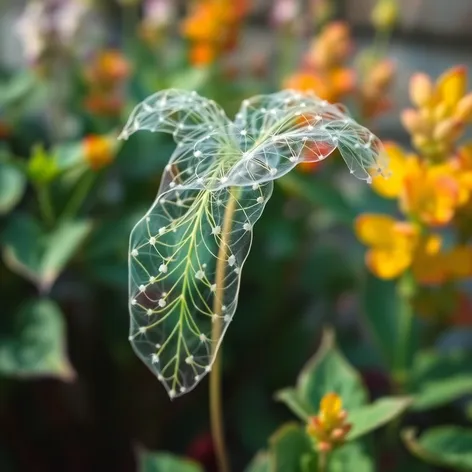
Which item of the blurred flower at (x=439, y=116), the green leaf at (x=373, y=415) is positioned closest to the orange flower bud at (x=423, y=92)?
the blurred flower at (x=439, y=116)

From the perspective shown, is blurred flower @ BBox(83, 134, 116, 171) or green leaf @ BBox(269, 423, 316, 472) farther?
blurred flower @ BBox(83, 134, 116, 171)

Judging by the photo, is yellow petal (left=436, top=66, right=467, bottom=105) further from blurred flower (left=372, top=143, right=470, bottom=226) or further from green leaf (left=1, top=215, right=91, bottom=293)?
green leaf (left=1, top=215, right=91, bottom=293)

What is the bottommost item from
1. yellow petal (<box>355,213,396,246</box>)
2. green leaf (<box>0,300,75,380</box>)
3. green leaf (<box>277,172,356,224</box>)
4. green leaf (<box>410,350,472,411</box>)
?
green leaf (<box>0,300,75,380</box>)

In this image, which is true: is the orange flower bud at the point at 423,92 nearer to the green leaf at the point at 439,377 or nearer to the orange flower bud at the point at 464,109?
the orange flower bud at the point at 464,109

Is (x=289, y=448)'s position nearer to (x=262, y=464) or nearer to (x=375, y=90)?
(x=262, y=464)

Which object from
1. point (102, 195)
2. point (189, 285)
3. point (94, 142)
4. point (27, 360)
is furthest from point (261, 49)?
point (189, 285)

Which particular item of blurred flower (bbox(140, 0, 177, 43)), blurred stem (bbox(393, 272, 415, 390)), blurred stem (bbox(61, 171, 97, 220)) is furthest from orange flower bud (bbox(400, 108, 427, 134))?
blurred flower (bbox(140, 0, 177, 43))

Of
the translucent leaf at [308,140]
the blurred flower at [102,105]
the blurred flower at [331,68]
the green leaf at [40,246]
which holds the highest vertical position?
the translucent leaf at [308,140]
